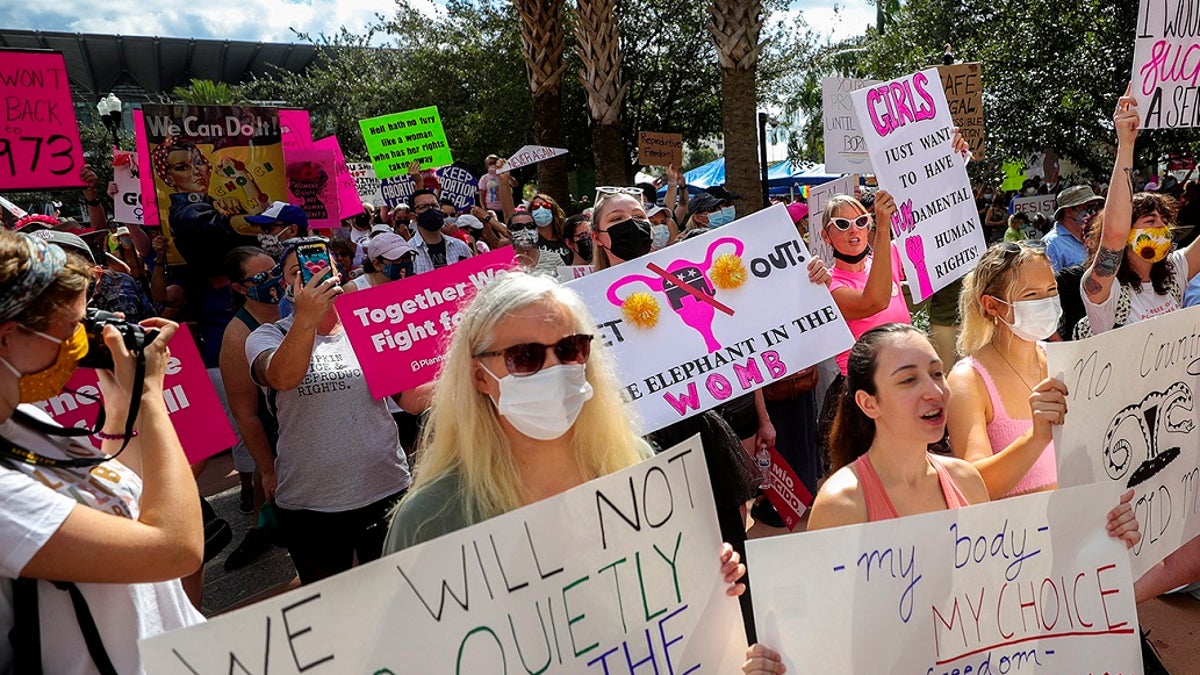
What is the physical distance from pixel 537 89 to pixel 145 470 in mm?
11903

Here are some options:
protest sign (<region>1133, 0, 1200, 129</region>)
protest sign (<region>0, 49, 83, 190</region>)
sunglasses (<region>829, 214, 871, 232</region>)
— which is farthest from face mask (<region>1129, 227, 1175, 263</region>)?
protest sign (<region>0, 49, 83, 190</region>)

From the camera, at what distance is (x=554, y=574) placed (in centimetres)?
183

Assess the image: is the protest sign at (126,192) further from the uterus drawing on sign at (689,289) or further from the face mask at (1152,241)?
the face mask at (1152,241)

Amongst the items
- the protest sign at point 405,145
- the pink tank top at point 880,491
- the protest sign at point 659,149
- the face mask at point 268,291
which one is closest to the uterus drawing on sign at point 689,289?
the pink tank top at point 880,491

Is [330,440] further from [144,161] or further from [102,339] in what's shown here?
[144,161]

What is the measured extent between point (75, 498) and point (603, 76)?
1189cm

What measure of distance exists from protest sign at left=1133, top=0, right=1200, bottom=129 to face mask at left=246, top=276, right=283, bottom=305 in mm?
3908

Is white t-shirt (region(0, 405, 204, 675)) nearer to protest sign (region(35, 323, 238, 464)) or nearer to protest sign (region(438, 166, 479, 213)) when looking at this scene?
protest sign (region(35, 323, 238, 464))

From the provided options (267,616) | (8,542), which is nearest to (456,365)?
(267,616)

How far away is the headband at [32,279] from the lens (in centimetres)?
160

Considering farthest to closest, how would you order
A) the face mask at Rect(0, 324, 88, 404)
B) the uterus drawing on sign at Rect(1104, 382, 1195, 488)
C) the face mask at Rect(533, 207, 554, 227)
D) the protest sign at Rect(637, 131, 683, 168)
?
the protest sign at Rect(637, 131, 683, 168) < the face mask at Rect(533, 207, 554, 227) < the uterus drawing on sign at Rect(1104, 382, 1195, 488) < the face mask at Rect(0, 324, 88, 404)

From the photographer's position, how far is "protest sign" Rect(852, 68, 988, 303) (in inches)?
182

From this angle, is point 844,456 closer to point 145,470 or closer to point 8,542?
point 145,470

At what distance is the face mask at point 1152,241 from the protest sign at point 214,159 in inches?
213
